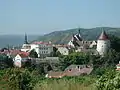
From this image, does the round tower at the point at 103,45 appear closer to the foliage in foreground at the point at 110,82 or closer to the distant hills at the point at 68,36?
the foliage in foreground at the point at 110,82

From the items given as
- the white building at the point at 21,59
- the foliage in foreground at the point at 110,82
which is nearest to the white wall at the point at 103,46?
the white building at the point at 21,59

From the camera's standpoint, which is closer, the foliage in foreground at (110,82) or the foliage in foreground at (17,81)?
the foliage in foreground at (110,82)

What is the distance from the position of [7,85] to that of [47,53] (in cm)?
5532

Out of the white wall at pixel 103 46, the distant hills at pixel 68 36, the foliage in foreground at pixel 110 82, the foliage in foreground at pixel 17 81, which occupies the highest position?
the foliage in foreground at pixel 110 82

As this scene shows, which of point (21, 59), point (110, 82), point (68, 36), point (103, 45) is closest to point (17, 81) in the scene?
point (110, 82)

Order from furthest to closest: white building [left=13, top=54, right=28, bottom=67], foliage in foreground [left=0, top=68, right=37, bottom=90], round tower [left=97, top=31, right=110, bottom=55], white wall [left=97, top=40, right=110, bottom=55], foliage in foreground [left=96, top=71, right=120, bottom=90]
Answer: white wall [left=97, top=40, right=110, bottom=55], round tower [left=97, top=31, right=110, bottom=55], white building [left=13, top=54, right=28, bottom=67], foliage in foreground [left=0, top=68, right=37, bottom=90], foliage in foreground [left=96, top=71, right=120, bottom=90]

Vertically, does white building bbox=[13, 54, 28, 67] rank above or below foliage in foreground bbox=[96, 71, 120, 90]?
below

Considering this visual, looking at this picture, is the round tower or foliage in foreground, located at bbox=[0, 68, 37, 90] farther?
the round tower

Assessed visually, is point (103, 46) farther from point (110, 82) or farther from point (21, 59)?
point (110, 82)

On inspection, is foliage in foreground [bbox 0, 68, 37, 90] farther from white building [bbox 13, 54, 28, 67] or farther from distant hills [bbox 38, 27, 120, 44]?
Result: distant hills [bbox 38, 27, 120, 44]

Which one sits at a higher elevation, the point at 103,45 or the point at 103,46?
the point at 103,45

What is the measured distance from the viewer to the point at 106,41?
2311 inches

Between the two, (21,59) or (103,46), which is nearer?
(21,59)

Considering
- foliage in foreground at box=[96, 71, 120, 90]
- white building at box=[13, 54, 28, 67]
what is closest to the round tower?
white building at box=[13, 54, 28, 67]
